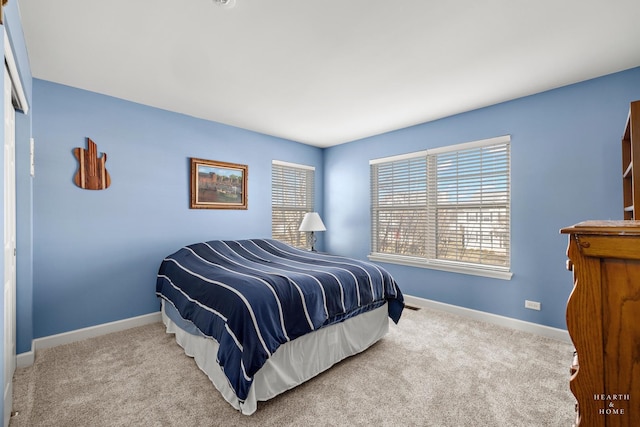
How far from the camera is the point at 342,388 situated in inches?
80.8

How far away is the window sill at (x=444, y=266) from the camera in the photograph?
3211mm

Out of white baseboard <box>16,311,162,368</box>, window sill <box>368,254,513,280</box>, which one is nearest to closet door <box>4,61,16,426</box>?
white baseboard <box>16,311,162,368</box>

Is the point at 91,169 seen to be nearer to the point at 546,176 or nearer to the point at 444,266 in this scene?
the point at 444,266

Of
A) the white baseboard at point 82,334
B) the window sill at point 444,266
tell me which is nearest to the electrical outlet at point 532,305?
the window sill at point 444,266

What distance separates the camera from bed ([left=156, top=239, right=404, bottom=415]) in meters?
1.80

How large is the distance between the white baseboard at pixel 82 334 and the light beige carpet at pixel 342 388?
79 mm

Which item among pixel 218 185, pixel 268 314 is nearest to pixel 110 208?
pixel 218 185

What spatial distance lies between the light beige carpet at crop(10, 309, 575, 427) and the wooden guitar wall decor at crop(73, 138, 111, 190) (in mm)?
1500

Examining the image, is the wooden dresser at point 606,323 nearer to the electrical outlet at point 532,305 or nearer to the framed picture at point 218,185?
the electrical outlet at point 532,305

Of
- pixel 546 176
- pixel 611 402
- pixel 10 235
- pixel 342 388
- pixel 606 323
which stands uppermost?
pixel 546 176

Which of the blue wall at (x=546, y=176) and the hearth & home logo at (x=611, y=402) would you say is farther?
the blue wall at (x=546, y=176)

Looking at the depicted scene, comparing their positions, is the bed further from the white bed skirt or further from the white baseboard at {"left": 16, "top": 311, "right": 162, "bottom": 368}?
the white baseboard at {"left": 16, "top": 311, "right": 162, "bottom": 368}

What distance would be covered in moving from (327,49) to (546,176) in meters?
2.43

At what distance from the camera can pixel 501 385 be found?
2.08 metres
